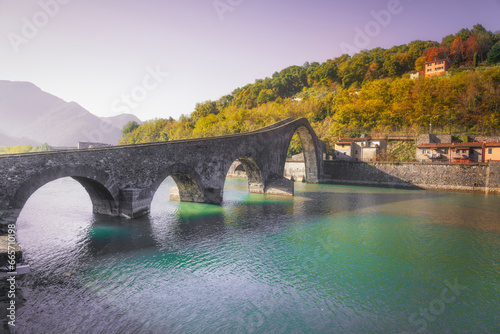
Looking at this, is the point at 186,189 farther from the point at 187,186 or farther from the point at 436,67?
the point at 436,67

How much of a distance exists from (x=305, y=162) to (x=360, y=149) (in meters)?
10.4

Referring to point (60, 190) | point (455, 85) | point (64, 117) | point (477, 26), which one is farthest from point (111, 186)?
point (64, 117)

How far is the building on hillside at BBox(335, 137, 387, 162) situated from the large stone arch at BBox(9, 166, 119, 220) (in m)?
40.0

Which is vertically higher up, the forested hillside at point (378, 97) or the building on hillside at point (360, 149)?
the forested hillside at point (378, 97)

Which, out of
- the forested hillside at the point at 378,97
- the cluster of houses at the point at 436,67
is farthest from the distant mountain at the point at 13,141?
the cluster of houses at the point at 436,67

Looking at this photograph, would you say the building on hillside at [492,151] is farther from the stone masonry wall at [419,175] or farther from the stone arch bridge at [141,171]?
the stone arch bridge at [141,171]

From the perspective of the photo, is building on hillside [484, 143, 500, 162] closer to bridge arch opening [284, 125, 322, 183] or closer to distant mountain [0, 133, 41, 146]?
bridge arch opening [284, 125, 322, 183]

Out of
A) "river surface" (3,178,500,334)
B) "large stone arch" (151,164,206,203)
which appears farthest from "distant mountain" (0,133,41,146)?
"large stone arch" (151,164,206,203)

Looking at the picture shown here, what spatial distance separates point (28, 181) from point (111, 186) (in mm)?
4079

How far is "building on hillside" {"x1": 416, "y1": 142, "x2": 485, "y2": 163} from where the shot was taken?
38562mm

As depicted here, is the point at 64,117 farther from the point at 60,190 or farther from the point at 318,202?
the point at 318,202

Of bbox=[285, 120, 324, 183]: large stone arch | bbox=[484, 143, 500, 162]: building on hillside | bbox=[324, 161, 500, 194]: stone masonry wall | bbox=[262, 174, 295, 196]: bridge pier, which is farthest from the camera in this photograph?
bbox=[285, 120, 324, 183]: large stone arch

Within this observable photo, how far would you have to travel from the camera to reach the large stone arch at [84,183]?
467 inches

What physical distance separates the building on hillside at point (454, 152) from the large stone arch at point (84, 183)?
41.0m
